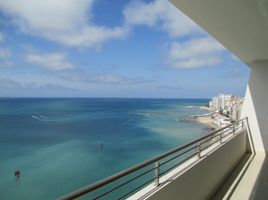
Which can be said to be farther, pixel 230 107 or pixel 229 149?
pixel 230 107

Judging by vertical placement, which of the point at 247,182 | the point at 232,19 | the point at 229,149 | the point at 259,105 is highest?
the point at 232,19

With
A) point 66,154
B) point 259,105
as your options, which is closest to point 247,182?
point 259,105

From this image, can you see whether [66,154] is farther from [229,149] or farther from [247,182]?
[247,182]

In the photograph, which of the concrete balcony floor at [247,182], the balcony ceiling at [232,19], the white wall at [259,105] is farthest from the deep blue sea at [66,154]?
the balcony ceiling at [232,19]

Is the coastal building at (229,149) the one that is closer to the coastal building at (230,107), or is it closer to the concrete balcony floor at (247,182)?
the concrete balcony floor at (247,182)

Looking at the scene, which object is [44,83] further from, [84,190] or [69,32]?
[84,190]

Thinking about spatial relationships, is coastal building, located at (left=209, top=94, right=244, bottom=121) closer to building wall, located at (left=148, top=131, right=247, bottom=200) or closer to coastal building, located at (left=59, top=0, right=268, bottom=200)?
coastal building, located at (left=59, top=0, right=268, bottom=200)
